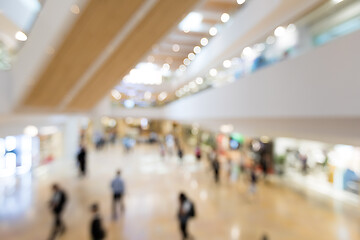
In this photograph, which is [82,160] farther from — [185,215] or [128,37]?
[185,215]

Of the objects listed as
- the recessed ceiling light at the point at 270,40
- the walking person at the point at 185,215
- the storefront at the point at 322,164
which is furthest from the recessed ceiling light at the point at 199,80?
the walking person at the point at 185,215

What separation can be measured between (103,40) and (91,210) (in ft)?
12.9

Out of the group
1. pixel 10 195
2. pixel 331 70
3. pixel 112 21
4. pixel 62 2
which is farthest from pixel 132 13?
pixel 10 195

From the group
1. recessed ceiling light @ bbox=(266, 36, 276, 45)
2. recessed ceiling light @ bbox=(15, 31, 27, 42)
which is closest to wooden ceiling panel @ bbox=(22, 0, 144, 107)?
recessed ceiling light @ bbox=(15, 31, 27, 42)

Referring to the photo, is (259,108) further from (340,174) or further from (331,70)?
(340,174)

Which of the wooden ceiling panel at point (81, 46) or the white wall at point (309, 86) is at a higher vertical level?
the wooden ceiling panel at point (81, 46)

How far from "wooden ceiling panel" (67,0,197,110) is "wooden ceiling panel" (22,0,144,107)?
68 cm

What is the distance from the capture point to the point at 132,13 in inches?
200

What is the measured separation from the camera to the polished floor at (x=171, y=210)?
5418 mm

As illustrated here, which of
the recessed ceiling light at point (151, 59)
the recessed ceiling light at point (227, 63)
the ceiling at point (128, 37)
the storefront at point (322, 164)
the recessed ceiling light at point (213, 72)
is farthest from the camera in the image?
the recessed ceiling light at point (213, 72)

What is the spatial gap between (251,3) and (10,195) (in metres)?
9.30

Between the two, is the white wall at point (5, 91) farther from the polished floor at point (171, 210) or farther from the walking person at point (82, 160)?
the walking person at point (82, 160)

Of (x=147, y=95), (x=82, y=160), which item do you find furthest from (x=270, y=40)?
(x=147, y=95)

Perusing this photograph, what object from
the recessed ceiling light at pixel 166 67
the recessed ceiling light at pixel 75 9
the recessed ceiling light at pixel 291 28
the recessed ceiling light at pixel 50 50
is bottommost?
the recessed ceiling light at pixel 166 67
